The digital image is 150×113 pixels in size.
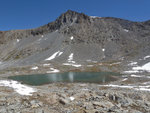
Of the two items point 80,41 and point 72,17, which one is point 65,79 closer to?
point 80,41

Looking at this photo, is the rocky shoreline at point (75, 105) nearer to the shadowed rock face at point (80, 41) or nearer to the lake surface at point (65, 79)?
the lake surface at point (65, 79)

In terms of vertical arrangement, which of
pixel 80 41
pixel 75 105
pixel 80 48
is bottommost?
pixel 75 105

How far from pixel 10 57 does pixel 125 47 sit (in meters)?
123

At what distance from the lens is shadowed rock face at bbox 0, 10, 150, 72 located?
122m

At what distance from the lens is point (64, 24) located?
190 m

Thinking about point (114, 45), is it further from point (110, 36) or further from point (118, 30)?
point (118, 30)

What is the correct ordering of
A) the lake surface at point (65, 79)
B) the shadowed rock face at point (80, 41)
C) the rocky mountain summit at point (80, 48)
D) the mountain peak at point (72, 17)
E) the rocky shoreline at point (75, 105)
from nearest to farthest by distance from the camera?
the rocky shoreline at point (75, 105) < the lake surface at point (65, 79) < the rocky mountain summit at point (80, 48) < the shadowed rock face at point (80, 41) < the mountain peak at point (72, 17)

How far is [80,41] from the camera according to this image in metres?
152

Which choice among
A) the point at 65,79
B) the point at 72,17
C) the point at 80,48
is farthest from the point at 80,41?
the point at 65,79

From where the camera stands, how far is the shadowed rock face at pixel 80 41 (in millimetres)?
122250

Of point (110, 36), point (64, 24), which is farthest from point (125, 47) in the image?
point (64, 24)

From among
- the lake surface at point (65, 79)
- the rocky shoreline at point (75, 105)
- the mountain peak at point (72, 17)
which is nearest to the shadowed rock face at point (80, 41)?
the mountain peak at point (72, 17)

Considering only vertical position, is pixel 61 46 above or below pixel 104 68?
above

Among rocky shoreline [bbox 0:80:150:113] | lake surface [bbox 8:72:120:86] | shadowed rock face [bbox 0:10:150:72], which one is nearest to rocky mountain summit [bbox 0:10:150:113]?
shadowed rock face [bbox 0:10:150:72]
